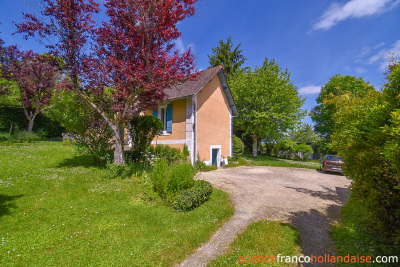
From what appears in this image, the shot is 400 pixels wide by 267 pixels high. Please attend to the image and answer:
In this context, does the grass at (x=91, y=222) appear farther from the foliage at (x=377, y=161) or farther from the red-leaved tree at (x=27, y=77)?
the red-leaved tree at (x=27, y=77)

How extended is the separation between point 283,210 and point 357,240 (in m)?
2.02

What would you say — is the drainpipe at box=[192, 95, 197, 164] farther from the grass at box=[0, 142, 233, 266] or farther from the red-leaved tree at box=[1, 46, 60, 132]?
the red-leaved tree at box=[1, 46, 60, 132]

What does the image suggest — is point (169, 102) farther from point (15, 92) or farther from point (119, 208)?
point (15, 92)

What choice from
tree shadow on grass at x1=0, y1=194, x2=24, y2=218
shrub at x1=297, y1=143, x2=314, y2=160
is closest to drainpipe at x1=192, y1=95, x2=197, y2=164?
tree shadow on grass at x1=0, y1=194, x2=24, y2=218

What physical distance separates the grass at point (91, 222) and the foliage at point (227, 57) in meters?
25.1

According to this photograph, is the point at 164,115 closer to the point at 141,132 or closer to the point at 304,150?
the point at 141,132

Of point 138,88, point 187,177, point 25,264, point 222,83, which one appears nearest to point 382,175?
point 187,177

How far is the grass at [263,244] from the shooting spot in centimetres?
358

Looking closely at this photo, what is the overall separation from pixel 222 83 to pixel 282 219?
471 inches

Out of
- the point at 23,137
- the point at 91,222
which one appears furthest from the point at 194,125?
the point at 23,137

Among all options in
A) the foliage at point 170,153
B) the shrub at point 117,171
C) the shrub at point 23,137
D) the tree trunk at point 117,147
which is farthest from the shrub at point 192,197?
the shrub at point 23,137

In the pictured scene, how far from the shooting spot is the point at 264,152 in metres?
29.5

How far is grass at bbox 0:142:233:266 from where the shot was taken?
349 cm

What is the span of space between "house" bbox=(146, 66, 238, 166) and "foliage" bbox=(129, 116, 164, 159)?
1.63 meters
